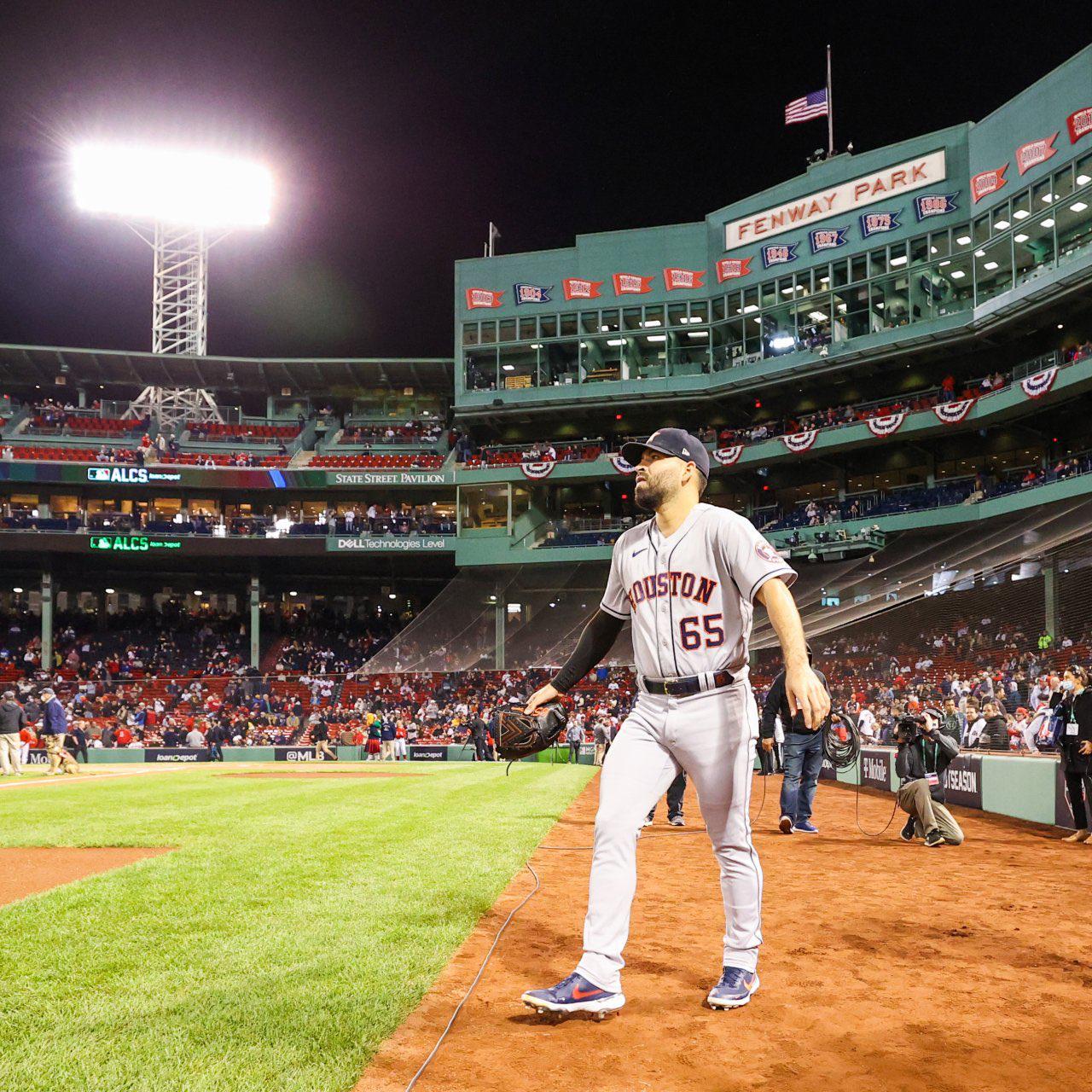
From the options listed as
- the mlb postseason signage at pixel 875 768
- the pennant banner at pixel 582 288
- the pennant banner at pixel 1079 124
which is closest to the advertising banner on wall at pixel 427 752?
the mlb postseason signage at pixel 875 768

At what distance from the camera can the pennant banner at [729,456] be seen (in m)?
41.6

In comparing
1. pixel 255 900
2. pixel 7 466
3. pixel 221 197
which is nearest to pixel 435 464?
pixel 221 197

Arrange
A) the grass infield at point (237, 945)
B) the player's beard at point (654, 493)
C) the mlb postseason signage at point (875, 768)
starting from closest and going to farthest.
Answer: the grass infield at point (237, 945) → the player's beard at point (654, 493) → the mlb postseason signage at point (875, 768)

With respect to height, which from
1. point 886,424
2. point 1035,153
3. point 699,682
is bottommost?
point 699,682

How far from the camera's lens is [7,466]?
4491 centimetres

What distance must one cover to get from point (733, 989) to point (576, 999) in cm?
70

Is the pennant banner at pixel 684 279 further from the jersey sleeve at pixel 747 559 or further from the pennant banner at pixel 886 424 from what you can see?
the jersey sleeve at pixel 747 559

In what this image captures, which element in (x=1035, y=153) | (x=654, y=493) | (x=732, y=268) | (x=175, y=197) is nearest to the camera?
(x=654, y=493)

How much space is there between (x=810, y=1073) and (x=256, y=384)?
173 feet

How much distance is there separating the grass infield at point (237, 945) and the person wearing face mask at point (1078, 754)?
5.66 m

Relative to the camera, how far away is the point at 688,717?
161 inches

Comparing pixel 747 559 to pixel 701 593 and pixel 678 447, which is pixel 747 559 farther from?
pixel 678 447

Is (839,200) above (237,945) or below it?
above

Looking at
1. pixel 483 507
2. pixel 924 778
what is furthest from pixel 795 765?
pixel 483 507
